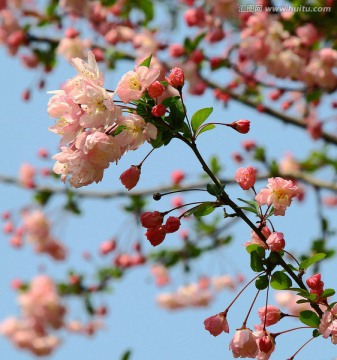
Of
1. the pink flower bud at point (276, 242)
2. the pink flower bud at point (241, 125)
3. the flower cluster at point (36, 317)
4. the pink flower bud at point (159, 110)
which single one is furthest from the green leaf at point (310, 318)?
the flower cluster at point (36, 317)

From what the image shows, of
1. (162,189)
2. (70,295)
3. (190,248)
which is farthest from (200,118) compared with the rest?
(70,295)

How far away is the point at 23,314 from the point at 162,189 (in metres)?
2.68

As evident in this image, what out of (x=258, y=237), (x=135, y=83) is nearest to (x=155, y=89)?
(x=135, y=83)

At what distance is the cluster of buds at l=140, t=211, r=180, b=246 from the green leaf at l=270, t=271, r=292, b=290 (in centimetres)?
24

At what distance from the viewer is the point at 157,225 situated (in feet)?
4.97

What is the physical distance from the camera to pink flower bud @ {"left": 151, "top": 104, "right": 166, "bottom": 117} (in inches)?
57.0

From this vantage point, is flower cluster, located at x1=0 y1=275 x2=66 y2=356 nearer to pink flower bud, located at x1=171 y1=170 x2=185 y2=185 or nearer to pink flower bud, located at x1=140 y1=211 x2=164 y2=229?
pink flower bud, located at x1=171 y1=170 x2=185 y2=185

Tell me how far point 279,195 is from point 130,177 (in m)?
0.33

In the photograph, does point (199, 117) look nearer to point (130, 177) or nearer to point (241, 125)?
point (241, 125)

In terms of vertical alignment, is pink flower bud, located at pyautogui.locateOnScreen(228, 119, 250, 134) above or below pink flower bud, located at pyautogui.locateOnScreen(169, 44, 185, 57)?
below

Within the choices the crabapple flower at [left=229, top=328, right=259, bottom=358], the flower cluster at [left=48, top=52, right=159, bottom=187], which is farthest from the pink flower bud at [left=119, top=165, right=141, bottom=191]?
the crabapple flower at [left=229, top=328, right=259, bottom=358]

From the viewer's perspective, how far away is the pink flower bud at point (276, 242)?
1.48 m

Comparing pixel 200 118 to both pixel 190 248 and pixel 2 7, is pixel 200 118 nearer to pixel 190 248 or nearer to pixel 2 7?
pixel 190 248

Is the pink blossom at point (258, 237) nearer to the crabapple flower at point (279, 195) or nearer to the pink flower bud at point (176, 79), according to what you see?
the crabapple flower at point (279, 195)
